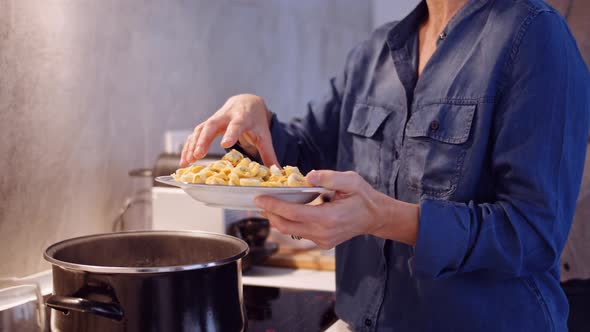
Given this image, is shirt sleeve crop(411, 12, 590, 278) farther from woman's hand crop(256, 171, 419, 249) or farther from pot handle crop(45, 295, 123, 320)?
pot handle crop(45, 295, 123, 320)

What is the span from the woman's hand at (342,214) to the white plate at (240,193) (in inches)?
0.6

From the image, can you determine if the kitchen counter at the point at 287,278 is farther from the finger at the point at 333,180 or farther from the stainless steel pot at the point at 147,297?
the finger at the point at 333,180

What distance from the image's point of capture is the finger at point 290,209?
2.76ft

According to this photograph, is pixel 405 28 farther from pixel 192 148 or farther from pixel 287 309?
pixel 287 309

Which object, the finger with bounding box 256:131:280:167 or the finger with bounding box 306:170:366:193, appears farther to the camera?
the finger with bounding box 256:131:280:167

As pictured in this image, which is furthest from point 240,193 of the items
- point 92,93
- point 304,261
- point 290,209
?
point 304,261

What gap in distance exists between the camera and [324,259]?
1736 mm

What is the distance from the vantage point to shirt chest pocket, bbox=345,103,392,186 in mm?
1217

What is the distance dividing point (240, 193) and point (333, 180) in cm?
14

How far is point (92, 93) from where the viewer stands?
145cm

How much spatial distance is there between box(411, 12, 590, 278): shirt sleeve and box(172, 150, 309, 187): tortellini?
233mm

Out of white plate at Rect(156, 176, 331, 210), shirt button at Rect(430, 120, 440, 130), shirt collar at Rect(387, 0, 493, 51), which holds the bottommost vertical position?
white plate at Rect(156, 176, 331, 210)

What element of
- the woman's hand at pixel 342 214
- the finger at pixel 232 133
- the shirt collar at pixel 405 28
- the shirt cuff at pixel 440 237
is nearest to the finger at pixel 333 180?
the woman's hand at pixel 342 214

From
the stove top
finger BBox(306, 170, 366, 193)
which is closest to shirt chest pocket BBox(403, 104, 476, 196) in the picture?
finger BBox(306, 170, 366, 193)
